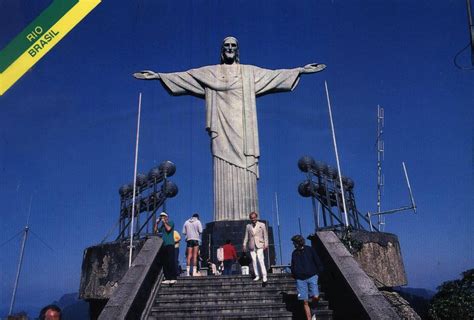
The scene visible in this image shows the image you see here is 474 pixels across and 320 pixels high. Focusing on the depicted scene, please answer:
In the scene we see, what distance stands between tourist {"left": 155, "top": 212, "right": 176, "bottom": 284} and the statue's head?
6.83m

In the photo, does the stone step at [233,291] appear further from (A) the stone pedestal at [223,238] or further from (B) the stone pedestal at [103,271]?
(A) the stone pedestal at [223,238]

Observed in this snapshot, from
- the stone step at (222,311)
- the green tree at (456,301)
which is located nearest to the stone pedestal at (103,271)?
the stone step at (222,311)

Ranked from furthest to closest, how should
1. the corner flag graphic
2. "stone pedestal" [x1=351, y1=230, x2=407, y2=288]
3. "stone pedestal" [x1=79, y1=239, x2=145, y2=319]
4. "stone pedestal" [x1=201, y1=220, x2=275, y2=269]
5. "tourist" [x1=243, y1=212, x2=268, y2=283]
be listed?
"stone pedestal" [x1=201, y1=220, x2=275, y2=269]
"stone pedestal" [x1=351, y1=230, x2=407, y2=288]
"stone pedestal" [x1=79, y1=239, x2=145, y2=319]
"tourist" [x1=243, y1=212, x2=268, y2=283]
the corner flag graphic

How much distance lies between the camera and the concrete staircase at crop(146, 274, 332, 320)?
6883 mm

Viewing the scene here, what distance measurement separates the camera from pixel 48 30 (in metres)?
5.63

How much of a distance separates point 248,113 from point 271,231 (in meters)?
3.79

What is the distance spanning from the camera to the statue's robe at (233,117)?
1223 cm

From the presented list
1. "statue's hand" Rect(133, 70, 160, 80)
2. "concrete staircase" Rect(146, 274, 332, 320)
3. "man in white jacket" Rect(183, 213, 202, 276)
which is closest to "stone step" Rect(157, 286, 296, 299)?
"concrete staircase" Rect(146, 274, 332, 320)

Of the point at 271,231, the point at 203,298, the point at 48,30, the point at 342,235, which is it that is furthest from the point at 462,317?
the point at 48,30

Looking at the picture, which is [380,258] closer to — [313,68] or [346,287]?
[346,287]

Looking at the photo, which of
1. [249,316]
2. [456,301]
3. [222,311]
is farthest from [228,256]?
[456,301]

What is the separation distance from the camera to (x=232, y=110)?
13031 millimetres

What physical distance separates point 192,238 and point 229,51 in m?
6.69

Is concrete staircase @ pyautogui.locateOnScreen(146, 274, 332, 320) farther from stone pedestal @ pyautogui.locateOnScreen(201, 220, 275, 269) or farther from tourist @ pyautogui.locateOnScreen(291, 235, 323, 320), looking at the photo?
stone pedestal @ pyautogui.locateOnScreen(201, 220, 275, 269)
